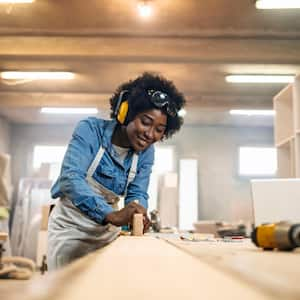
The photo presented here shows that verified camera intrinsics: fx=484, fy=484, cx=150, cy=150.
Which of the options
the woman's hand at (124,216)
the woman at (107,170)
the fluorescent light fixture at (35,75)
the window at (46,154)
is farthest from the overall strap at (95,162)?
the window at (46,154)

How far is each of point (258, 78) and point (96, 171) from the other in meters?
4.80

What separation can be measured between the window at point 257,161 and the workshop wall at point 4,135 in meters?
4.58

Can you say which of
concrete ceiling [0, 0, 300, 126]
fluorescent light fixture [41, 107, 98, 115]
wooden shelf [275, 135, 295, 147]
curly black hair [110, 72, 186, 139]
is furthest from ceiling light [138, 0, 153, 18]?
fluorescent light fixture [41, 107, 98, 115]

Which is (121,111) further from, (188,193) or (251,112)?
(188,193)

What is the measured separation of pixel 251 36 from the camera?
522 cm

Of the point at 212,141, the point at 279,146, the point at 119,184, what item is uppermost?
the point at 212,141

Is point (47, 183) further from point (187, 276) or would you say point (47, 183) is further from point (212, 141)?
point (187, 276)

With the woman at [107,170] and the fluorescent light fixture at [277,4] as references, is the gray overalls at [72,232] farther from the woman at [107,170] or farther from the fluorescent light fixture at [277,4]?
the fluorescent light fixture at [277,4]

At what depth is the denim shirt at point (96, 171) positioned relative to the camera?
182cm

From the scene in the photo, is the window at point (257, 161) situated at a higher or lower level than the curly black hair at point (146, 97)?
higher

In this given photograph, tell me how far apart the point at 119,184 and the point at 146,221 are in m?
0.23

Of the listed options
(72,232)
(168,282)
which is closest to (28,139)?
(72,232)

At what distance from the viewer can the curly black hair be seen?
2.08 meters

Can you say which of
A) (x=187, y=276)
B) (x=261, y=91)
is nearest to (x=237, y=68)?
(x=261, y=91)
